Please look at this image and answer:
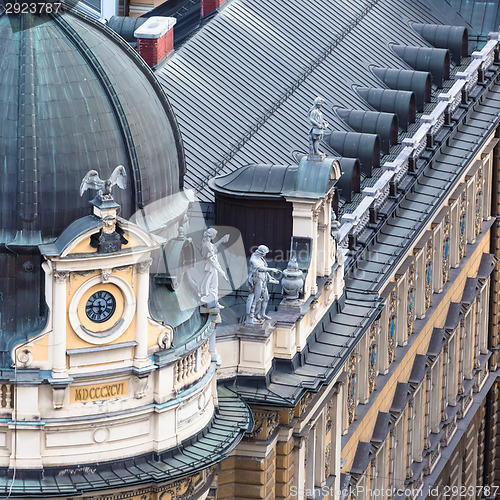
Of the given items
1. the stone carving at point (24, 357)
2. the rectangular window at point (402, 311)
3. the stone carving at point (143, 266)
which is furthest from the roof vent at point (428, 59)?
the stone carving at point (24, 357)

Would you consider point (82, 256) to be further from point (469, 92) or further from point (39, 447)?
point (469, 92)

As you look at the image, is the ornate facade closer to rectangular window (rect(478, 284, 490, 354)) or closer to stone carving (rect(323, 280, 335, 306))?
stone carving (rect(323, 280, 335, 306))

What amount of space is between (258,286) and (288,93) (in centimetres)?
2547

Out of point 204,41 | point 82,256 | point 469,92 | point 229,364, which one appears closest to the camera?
point 82,256

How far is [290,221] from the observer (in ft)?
269

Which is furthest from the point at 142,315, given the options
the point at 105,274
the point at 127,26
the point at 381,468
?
the point at 127,26

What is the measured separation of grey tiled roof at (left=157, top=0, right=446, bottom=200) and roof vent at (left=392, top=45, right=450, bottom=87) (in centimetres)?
44

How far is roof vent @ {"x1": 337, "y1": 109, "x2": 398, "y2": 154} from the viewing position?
105 metres

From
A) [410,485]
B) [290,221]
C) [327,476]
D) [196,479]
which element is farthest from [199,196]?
[410,485]

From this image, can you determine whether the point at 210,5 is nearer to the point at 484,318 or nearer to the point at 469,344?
the point at 469,344

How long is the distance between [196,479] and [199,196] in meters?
18.1

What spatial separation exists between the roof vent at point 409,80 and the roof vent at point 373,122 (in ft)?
→ 20.5

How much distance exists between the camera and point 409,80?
111 metres

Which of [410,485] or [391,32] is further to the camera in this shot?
[391,32]
